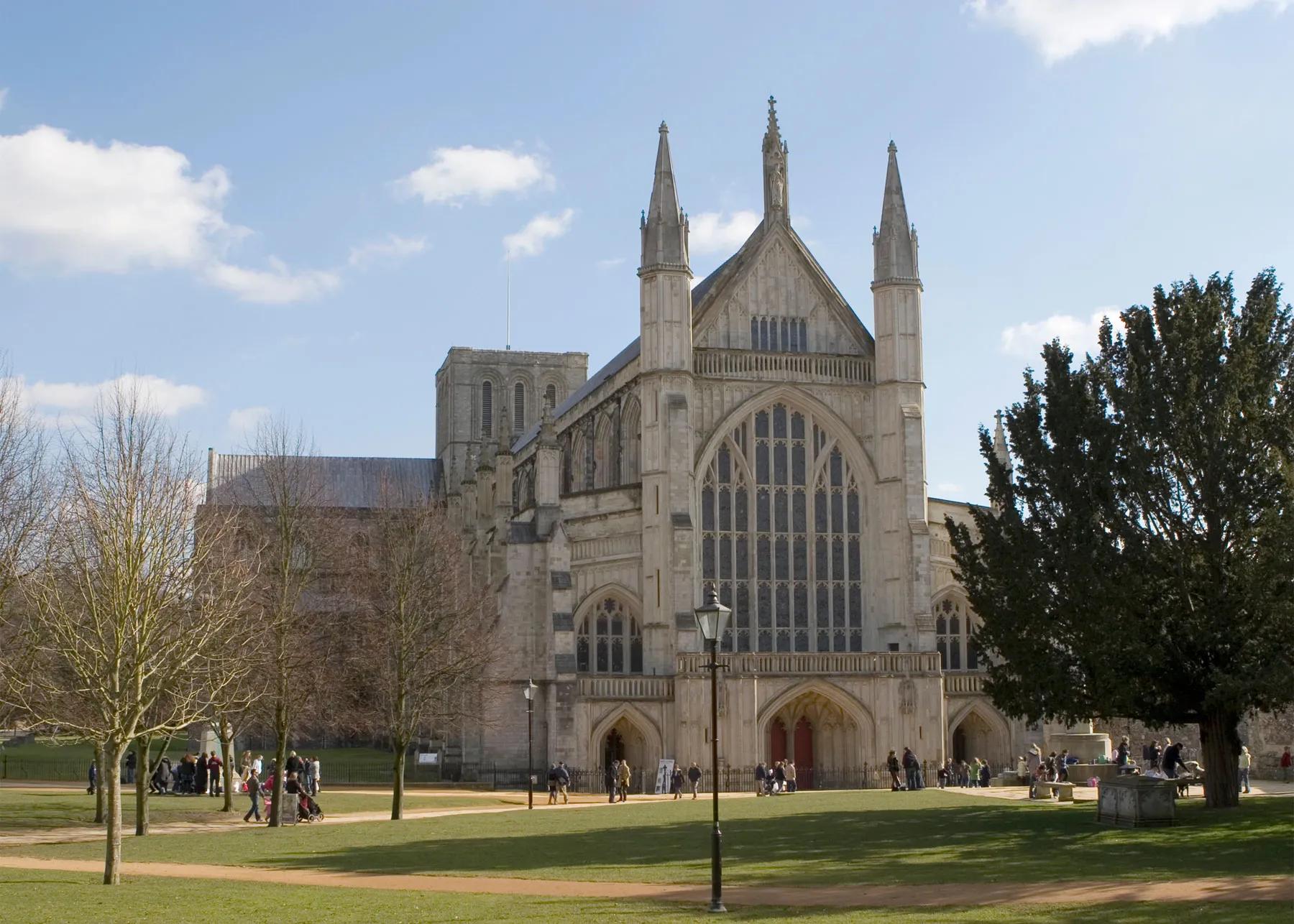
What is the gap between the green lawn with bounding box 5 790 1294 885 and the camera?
22.4 m

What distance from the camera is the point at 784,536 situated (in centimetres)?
5366

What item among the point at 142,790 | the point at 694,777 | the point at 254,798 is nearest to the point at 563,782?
the point at 694,777

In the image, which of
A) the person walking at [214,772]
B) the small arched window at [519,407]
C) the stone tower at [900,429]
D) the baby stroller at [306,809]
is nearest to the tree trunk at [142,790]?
the baby stroller at [306,809]

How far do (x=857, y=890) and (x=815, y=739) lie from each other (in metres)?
32.3

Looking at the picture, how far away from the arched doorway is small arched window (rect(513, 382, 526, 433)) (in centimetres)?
5180

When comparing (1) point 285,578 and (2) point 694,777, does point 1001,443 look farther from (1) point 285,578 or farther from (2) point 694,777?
(1) point 285,578

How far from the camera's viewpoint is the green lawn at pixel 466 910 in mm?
17312

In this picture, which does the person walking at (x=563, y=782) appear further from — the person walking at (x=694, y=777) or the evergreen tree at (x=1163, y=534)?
the evergreen tree at (x=1163, y=534)

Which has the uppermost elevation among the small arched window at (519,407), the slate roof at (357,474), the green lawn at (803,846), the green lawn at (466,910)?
the small arched window at (519,407)

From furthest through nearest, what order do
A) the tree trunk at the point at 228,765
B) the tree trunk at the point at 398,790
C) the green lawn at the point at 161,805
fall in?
1. the tree trunk at the point at 228,765
2. the tree trunk at the point at 398,790
3. the green lawn at the point at 161,805

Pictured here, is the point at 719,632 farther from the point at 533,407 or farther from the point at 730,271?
the point at 533,407

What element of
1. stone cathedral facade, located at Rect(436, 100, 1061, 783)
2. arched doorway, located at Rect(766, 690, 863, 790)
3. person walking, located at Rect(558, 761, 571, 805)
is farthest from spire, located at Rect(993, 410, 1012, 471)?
person walking, located at Rect(558, 761, 571, 805)

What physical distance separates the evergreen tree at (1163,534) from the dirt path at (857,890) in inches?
342

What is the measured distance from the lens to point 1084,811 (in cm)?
3303
